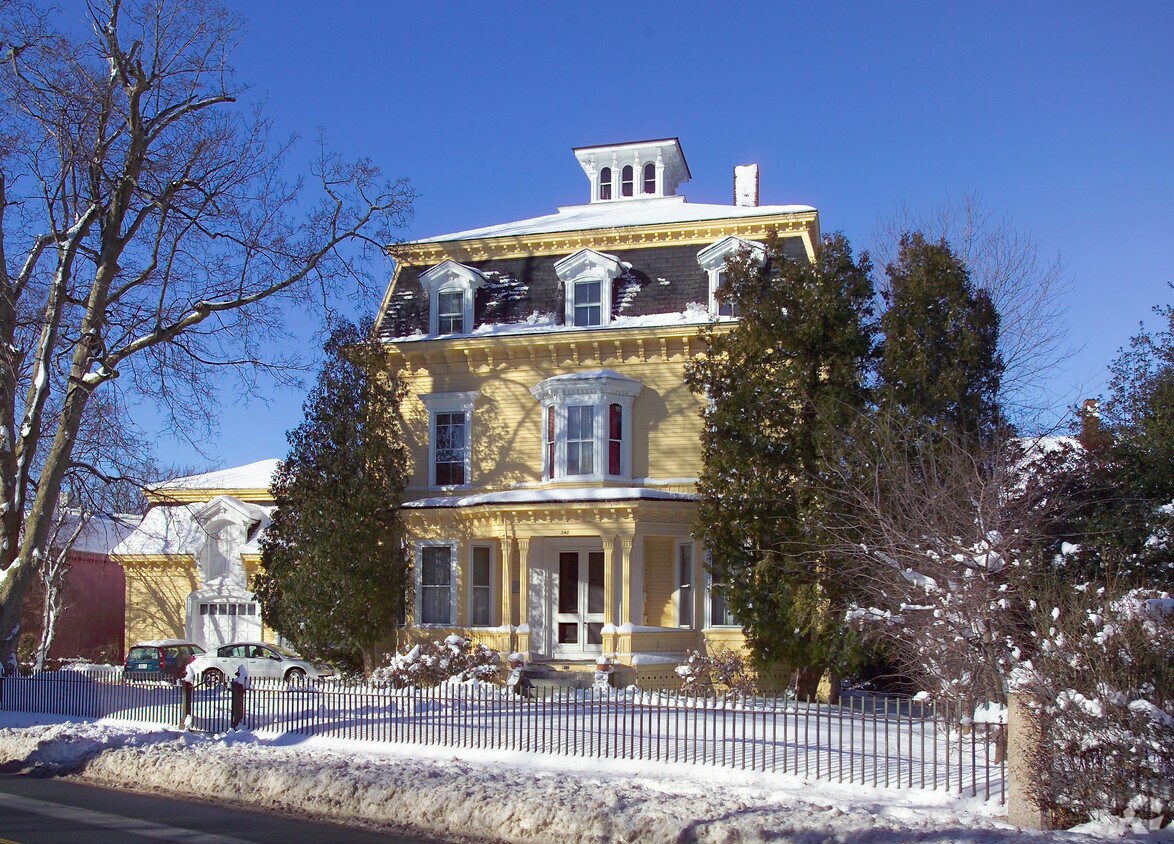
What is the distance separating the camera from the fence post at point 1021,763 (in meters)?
10.1

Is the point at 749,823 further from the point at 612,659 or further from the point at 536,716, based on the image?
the point at 612,659

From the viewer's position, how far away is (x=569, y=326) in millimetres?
26266

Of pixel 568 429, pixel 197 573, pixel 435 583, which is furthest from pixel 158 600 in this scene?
pixel 568 429

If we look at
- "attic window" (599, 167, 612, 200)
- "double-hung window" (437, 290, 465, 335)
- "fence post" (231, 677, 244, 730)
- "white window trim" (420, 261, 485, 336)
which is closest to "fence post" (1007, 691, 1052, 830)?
"fence post" (231, 677, 244, 730)

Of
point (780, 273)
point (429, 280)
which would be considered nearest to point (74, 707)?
point (429, 280)

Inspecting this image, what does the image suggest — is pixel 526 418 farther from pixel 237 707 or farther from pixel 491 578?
pixel 237 707

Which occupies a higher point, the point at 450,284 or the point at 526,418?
the point at 450,284

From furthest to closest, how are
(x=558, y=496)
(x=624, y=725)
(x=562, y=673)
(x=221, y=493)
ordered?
(x=221, y=493)
(x=558, y=496)
(x=562, y=673)
(x=624, y=725)

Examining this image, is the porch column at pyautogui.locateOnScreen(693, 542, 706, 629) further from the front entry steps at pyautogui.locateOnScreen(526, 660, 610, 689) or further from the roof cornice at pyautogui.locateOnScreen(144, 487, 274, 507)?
the roof cornice at pyautogui.locateOnScreen(144, 487, 274, 507)

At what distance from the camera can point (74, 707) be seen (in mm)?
19328

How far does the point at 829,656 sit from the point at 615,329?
879 cm

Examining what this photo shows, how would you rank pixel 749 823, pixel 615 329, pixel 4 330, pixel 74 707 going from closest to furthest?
pixel 749 823 → pixel 74 707 → pixel 4 330 → pixel 615 329

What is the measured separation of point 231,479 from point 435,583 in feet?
51.5

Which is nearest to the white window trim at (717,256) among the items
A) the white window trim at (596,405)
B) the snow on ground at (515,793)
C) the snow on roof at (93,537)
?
the white window trim at (596,405)
